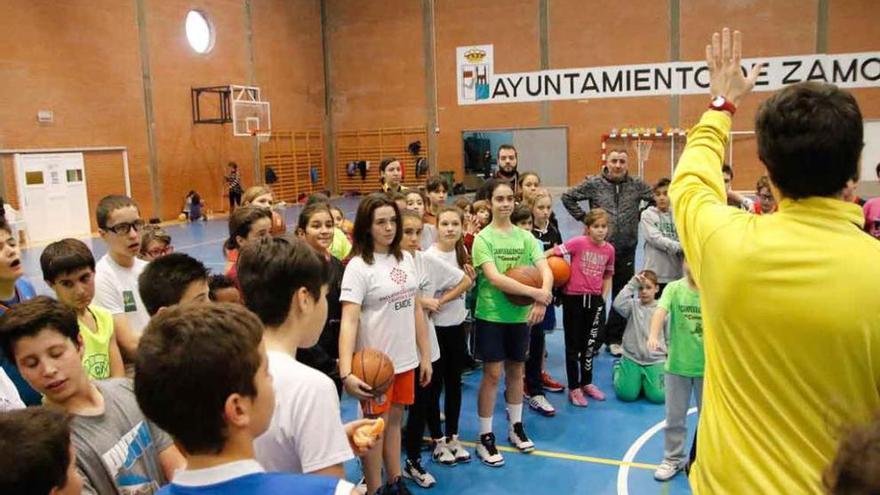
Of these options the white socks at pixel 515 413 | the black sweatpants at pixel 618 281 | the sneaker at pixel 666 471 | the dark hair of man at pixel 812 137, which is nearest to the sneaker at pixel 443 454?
the white socks at pixel 515 413

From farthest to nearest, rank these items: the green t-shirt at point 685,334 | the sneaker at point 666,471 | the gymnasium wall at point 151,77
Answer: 1. the gymnasium wall at point 151,77
2. the sneaker at point 666,471
3. the green t-shirt at point 685,334

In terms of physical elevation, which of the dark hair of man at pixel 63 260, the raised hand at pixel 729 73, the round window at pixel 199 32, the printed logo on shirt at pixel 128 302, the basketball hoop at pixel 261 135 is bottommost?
the printed logo on shirt at pixel 128 302

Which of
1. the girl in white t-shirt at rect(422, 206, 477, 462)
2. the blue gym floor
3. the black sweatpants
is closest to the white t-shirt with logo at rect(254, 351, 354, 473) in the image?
the blue gym floor

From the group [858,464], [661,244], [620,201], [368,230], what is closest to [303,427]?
[858,464]

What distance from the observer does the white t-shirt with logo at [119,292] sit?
12.2 feet

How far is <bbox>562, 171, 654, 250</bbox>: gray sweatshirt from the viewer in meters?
7.00

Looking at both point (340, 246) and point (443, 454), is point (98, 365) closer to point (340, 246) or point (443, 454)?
point (443, 454)

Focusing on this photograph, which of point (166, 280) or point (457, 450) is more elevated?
point (166, 280)

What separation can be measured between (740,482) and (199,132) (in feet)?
66.5

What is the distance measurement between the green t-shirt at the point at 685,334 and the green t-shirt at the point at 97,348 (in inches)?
127

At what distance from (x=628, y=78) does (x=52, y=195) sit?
15942mm

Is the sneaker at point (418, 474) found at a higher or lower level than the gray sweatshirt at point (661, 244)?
lower

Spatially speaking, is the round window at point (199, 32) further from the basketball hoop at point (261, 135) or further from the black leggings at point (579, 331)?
the black leggings at point (579, 331)

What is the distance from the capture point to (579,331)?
5.80 meters
